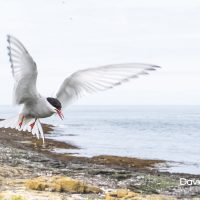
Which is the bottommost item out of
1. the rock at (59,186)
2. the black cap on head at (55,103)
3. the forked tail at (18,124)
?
the rock at (59,186)

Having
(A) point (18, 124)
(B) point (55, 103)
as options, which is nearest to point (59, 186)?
(A) point (18, 124)

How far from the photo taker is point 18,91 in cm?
937

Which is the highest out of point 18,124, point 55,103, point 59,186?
point 55,103

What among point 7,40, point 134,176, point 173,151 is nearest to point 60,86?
point 7,40

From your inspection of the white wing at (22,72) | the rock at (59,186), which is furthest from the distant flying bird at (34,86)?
the rock at (59,186)

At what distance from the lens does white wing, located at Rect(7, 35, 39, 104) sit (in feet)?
25.7

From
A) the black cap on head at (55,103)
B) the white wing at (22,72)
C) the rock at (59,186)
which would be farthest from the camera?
the rock at (59,186)

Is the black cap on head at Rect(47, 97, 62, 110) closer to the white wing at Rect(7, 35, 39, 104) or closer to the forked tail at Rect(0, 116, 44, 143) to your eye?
the white wing at Rect(7, 35, 39, 104)

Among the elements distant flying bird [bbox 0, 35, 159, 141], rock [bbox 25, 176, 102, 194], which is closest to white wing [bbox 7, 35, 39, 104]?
distant flying bird [bbox 0, 35, 159, 141]

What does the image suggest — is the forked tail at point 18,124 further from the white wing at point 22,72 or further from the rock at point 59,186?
the rock at point 59,186

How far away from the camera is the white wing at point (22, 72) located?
785cm

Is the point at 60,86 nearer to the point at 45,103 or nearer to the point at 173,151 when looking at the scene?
the point at 45,103

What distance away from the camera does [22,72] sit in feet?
28.6

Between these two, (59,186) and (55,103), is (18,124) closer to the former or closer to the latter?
(55,103)
